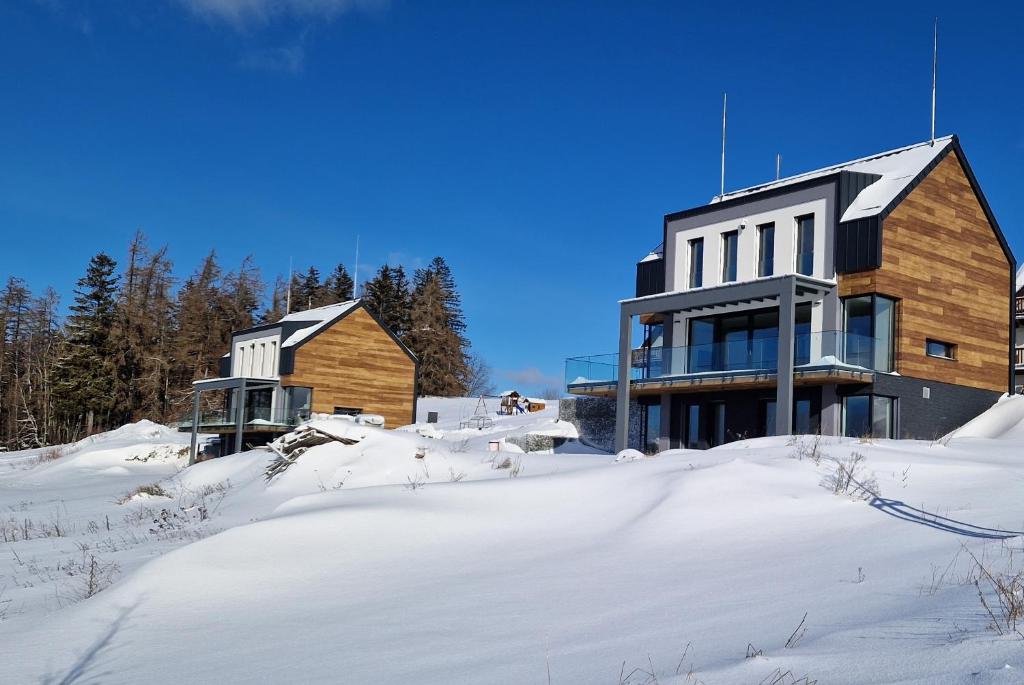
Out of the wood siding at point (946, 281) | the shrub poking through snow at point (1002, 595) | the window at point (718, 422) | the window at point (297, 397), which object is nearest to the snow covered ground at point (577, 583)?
the shrub poking through snow at point (1002, 595)

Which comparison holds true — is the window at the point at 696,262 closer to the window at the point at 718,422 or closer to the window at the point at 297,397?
the window at the point at 718,422

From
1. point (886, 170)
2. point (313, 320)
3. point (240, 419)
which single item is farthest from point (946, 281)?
point (313, 320)

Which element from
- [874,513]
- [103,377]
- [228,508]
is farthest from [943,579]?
[103,377]

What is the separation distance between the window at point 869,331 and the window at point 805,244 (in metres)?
1.55

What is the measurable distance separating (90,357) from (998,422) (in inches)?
1954

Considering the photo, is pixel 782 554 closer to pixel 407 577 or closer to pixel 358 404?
pixel 407 577

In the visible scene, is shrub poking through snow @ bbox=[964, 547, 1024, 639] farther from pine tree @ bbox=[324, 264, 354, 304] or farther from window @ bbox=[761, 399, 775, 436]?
pine tree @ bbox=[324, 264, 354, 304]

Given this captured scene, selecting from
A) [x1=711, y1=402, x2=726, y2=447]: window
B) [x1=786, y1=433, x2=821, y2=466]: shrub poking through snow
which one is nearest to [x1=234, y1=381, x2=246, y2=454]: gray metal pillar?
[x1=711, y1=402, x2=726, y2=447]: window

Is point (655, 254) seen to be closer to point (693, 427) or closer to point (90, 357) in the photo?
point (693, 427)

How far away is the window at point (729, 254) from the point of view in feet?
92.0

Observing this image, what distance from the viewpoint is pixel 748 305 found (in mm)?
26781

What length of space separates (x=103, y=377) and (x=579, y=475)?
52910mm

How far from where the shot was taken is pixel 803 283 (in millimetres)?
24516

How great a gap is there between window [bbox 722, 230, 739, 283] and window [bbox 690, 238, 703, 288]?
0.86m
